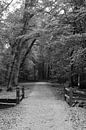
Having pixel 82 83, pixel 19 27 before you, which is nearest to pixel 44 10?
pixel 19 27

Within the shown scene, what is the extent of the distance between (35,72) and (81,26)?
59.4 meters

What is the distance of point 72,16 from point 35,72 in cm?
6030

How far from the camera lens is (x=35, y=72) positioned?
71.9 m

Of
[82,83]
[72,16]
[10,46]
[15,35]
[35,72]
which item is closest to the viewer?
[72,16]

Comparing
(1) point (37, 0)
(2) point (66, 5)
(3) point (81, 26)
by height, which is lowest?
(3) point (81, 26)

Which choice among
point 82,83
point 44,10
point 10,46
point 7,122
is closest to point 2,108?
point 7,122

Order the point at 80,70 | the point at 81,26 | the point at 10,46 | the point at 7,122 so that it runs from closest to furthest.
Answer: the point at 7,122, the point at 81,26, the point at 80,70, the point at 10,46

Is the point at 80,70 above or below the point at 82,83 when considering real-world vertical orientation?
above

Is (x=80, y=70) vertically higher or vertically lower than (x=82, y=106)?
higher

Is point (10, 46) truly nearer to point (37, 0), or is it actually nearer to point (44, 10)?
point (37, 0)

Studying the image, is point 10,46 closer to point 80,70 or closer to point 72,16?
point 80,70

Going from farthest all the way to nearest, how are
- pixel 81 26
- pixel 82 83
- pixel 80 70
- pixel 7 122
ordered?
pixel 82 83 < pixel 80 70 < pixel 81 26 < pixel 7 122

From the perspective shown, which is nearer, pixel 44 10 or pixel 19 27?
pixel 44 10

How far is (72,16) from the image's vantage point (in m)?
12.0
